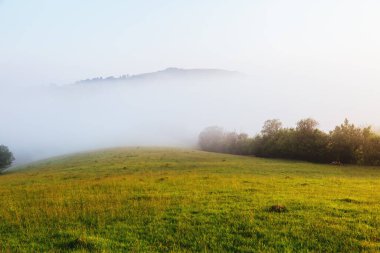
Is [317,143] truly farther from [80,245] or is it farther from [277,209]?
[80,245]

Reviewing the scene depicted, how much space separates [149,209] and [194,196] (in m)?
4.87

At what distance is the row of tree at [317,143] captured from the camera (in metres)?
72.4

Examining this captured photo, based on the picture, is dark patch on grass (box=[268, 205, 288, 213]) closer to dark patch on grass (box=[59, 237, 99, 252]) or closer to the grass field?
the grass field

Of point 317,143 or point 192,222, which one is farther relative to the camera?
point 317,143

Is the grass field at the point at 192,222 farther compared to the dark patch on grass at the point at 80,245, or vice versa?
the grass field at the point at 192,222

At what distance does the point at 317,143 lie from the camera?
8044 centimetres

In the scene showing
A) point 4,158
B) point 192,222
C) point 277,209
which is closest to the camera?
point 192,222

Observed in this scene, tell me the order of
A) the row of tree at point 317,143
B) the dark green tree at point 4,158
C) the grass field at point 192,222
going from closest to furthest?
the grass field at point 192,222, the row of tree at point 317,143, the dark green tree at point 4,158

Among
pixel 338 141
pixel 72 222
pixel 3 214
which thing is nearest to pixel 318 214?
pixel 72 222

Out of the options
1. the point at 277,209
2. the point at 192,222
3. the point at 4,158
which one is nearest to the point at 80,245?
the point at 192,222

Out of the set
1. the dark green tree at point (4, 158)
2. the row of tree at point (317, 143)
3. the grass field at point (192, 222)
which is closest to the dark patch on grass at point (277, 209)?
the grass field at point (192, 222)

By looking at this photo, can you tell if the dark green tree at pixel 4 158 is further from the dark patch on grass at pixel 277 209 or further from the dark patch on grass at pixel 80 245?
the dark patch on grass at pixel 277 209

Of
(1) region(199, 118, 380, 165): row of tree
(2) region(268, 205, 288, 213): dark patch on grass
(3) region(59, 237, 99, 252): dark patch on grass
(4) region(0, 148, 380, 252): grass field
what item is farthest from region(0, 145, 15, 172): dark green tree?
(2) region(268, 205, 288, 213): dark patch on grass

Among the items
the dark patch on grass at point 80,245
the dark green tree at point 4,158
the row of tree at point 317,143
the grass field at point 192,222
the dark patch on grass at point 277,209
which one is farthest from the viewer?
the dark green tree at point 4,158
